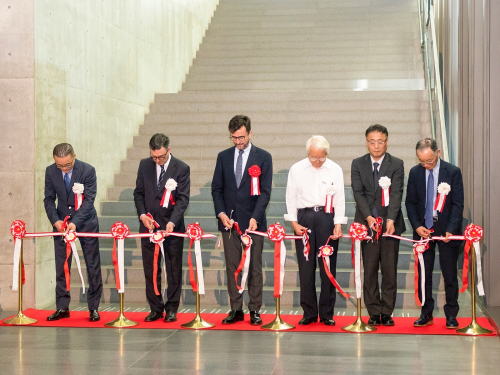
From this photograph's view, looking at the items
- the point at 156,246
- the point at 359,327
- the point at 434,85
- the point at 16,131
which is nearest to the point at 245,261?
the point at 156,246

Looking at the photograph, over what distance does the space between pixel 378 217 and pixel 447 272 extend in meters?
0.74

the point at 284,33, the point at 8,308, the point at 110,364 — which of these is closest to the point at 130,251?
the point at 8,308

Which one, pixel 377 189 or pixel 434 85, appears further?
pixel 434 85

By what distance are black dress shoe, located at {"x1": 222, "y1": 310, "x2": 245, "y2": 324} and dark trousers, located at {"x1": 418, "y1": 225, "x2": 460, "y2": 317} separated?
158 centimetres

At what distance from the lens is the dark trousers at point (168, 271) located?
6.33 m

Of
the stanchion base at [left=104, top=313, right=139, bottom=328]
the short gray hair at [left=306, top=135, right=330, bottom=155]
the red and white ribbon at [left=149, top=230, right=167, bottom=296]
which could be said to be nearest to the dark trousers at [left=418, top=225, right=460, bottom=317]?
the short gray hair at [left=306, top=135, right=330, bottom=155]

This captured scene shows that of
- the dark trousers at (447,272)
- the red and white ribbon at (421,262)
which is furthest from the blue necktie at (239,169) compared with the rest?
the dark trousers at (447,272)

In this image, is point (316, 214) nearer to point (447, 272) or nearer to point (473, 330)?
point (447, 272)

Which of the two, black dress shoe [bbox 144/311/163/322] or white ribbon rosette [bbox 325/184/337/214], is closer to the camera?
white ribbon rosette [bbox 325/184/337/214]

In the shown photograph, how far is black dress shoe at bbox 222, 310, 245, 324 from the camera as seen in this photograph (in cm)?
619

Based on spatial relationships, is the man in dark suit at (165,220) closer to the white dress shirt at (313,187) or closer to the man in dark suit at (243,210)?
the man in dark suit at (243,210)

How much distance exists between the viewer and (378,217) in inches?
238

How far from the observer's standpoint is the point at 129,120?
9.66m

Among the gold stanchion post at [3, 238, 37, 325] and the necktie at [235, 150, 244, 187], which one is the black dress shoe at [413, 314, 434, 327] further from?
the gold stanchion post at [3, 238, 37, 325]
